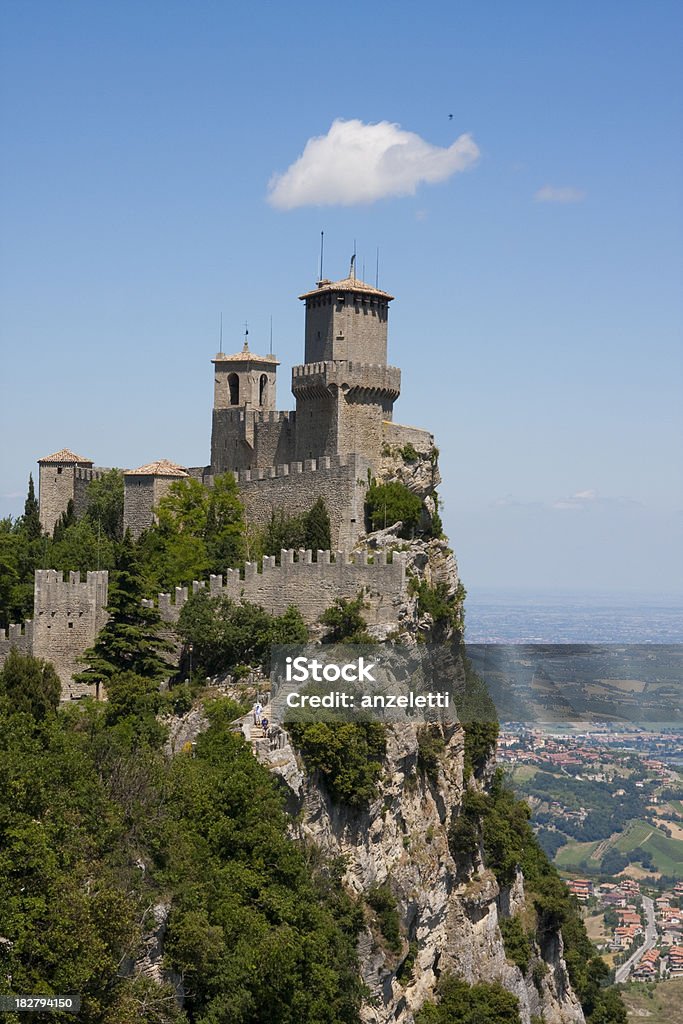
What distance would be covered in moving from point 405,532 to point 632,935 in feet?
241

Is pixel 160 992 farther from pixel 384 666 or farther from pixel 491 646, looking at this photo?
pixel 491 646

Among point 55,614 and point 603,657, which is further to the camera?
point 603,657

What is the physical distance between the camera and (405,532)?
53.0 m

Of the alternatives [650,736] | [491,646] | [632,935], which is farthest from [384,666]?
[632,935]

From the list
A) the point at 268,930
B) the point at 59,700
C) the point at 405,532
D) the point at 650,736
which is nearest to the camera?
the point at 268,930

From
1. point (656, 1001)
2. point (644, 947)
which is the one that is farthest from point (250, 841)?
point (644, 947)

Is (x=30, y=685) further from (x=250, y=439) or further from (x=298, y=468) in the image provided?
(x=250, y=439)

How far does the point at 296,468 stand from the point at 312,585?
7478 millimetres

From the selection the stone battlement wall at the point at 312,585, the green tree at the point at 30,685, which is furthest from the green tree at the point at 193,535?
the green tree at the point at 30,685

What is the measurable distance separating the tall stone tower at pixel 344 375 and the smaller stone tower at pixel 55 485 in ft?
38.6

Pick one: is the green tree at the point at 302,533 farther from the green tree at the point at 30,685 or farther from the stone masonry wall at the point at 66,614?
the green tree at the point at 30,685

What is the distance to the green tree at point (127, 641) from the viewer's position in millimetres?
46625

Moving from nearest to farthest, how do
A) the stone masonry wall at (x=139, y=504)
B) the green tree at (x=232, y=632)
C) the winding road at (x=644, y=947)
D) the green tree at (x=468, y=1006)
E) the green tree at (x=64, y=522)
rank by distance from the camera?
the green tree at (x=232, y=632) → the green tree at (x=468, y=1006) → the stone masonry wall at (x=139, y=504) → the green tree at (x=64, y=522) → the winding road at (x=644, y=947)

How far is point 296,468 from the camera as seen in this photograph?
54.0 metres
